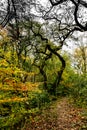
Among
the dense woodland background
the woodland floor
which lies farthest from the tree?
the woodland floor

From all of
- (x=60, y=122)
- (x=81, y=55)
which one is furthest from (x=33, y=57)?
(x=81, y=55)

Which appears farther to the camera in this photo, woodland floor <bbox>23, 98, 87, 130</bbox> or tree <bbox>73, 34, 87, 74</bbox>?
tree <bbox>73, 34, 87, 74</bbox>

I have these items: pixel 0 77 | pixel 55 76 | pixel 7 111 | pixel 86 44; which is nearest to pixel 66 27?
pixel 55 76

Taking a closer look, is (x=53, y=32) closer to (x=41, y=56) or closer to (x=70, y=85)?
(x=41, y=56)

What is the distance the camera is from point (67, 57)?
33.8m

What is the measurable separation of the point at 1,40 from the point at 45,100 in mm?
10384

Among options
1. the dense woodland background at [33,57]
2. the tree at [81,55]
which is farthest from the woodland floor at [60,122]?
the tree at [81,55]

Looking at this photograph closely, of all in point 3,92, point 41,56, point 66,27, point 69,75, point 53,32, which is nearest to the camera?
point 3,92

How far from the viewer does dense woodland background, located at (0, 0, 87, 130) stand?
447 inches

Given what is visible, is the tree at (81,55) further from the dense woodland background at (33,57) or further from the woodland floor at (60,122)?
the woodland floor at (60,122)

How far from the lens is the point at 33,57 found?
28016mm

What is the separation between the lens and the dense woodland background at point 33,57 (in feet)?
37.2

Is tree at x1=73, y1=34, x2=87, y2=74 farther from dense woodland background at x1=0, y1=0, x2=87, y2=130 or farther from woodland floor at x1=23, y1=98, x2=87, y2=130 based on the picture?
woodland floor at x1=23, y1=98, x2=87, y2=130

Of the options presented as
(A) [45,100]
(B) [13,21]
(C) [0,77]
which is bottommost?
(A) [45,100]
